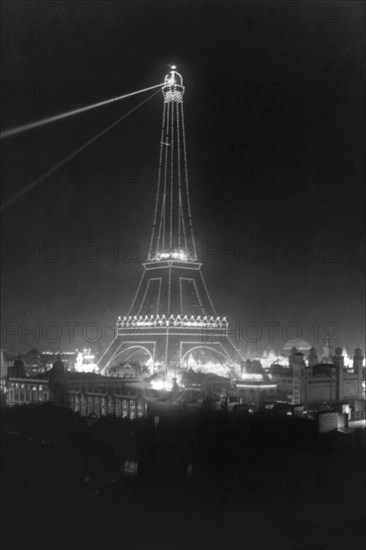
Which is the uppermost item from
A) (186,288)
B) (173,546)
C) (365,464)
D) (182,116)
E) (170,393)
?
(182,116)

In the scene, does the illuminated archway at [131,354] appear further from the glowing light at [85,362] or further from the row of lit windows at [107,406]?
the row of lit windows at [107,406]

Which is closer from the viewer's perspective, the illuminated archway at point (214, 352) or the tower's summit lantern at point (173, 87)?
the illuminated archway at point (214, 352)

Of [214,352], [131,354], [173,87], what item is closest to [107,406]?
[214,352]

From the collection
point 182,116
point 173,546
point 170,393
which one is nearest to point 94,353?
point 182,116

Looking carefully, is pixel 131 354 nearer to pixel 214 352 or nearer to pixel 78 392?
pixel 214 352

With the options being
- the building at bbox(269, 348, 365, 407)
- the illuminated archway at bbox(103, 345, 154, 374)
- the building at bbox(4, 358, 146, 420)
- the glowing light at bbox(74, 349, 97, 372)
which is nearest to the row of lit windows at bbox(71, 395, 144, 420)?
the building at bbox(4, 358, 146, 420)

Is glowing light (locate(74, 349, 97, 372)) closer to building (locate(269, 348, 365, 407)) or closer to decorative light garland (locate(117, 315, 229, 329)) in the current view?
decorative light garland (locate(117, 315, 229, 329))

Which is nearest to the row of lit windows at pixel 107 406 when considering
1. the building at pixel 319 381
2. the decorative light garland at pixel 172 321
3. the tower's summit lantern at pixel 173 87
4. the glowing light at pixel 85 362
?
the decorative light garland at pixel 172 321

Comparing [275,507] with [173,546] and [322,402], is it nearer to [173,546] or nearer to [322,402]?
[173,546]

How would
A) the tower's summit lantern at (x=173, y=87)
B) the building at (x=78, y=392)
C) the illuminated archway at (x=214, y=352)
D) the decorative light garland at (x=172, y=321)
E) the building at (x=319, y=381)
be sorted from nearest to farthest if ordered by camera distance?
1. the building at (x=78, y=392)
2. the building at (x=319, y=381)
3. the decorative light garland at (x=172, y=321)
4. the illuminated archway at (x=214, y=352)
5. the tower's summit lantern at (x=173, y=87)
